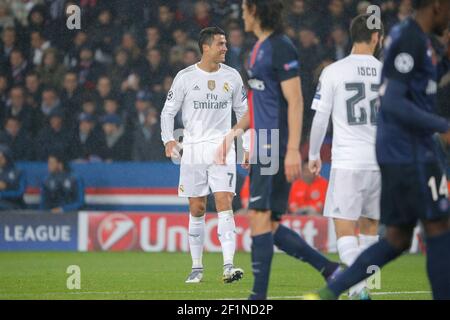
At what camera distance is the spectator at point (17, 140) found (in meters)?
14.3

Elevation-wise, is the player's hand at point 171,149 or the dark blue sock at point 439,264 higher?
the player's hand at point 171,149

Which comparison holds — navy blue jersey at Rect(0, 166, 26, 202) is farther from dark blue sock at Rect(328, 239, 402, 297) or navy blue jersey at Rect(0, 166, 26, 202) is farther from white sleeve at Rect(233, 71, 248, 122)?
dark blue sock at Rect(328, 239, 402, 297)

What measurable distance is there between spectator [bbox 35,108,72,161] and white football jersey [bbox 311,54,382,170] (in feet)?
23.3

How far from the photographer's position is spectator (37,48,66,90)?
15.0 m

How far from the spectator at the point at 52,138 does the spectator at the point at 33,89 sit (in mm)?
580

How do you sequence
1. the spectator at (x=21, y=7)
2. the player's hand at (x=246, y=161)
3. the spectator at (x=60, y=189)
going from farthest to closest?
the spectator at (x=21, y=7), the spectator at (x=60, y=189), the player's hand at (x=246, y=161)

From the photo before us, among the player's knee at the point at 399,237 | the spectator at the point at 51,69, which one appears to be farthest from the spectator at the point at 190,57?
the player's knee at the point at 399,237

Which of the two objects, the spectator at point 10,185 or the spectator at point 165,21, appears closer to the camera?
the spectator at point 10,185

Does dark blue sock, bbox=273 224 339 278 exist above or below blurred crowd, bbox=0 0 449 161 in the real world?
below

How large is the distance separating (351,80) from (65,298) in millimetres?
2664

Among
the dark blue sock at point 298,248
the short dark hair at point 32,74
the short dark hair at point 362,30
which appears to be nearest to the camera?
the dark blue sock at point 298,248

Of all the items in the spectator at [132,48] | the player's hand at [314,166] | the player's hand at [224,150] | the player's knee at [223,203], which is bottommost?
the player's knee at [223,203]

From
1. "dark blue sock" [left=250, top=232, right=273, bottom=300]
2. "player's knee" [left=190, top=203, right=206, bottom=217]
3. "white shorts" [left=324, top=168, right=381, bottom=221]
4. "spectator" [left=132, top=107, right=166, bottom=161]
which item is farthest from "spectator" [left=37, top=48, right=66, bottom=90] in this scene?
"dark blue sock" [left=250, top=232, right=273, bottom=300]

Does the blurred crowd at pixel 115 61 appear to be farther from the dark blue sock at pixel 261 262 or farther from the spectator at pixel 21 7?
the dark blue sock at pixel 261 262
